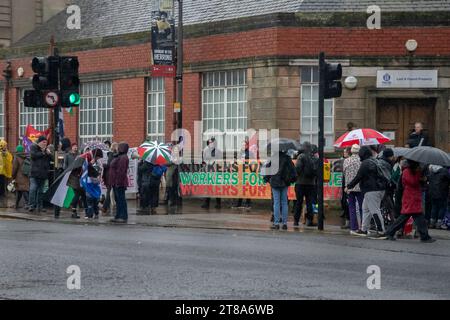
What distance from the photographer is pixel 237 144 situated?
110 ft

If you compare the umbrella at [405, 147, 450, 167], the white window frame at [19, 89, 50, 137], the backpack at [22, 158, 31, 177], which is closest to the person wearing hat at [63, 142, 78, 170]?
the backpack at [22, 158, 31, 177]

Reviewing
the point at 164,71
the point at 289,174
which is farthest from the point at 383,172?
the point at 164,71

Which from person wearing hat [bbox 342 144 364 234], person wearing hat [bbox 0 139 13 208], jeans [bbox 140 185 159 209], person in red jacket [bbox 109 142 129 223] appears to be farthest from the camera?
person wearing hat [bbox 0 139 13 208]

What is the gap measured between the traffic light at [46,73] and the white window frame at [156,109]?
33.9 feet

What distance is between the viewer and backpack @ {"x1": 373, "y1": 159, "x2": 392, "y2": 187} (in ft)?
68.9

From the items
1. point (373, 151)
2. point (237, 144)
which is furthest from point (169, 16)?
point (373, 151)

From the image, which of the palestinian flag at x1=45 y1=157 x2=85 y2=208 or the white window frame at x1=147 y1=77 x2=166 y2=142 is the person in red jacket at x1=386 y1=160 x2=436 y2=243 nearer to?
the palestinian flag at x1=45 y1=157 x2=85 y2=208

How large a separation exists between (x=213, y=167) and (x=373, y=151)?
889 centimetres

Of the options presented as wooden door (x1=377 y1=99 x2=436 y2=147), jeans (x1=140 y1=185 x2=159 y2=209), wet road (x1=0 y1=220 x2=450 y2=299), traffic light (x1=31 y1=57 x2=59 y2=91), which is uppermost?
traffic light (x1=31 y1=57 x2=59 y2=91)

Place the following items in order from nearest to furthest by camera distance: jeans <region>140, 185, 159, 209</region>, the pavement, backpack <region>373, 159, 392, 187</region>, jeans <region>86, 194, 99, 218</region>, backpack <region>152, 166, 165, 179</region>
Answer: backpack <region>373, 159, 392, 187</region>
the pavement
jeans <region>86, 194, 99, 218</region>
jeans <region>140, 185, 159, 209</region>
backpack <region>152, 166, 165, 179</region>

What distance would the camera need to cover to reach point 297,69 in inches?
1254

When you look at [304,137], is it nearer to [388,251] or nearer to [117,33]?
[117,33]

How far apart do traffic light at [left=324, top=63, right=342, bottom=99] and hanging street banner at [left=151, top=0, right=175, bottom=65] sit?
9801 millimetres

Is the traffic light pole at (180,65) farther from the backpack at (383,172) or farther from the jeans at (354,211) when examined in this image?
the backpack at (383,172)
